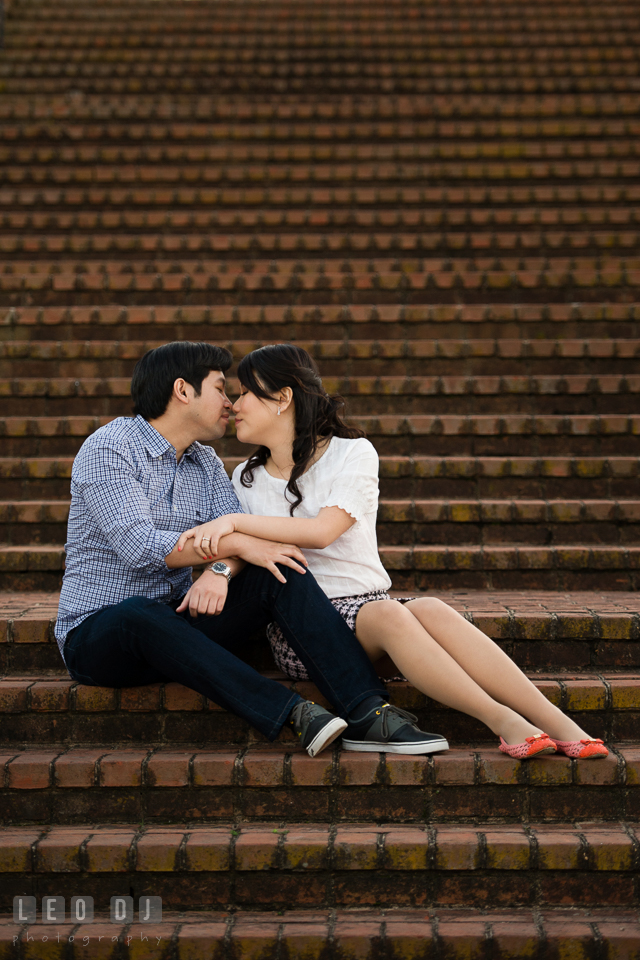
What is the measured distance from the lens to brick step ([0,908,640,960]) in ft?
5.65

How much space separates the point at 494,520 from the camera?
10.5 ft

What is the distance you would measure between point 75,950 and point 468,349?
118 inches

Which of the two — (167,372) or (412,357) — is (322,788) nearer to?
(167,372)

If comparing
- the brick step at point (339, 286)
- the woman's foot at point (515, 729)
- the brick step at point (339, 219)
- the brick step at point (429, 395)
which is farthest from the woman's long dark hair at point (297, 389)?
the brick step at point (339, 219)

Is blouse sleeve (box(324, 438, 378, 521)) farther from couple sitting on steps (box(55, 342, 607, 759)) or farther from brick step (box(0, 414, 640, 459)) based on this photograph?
brick step (box(0, 414, 640, 459))

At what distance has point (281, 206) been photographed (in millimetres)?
5113

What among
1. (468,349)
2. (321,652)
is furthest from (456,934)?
(468,349)

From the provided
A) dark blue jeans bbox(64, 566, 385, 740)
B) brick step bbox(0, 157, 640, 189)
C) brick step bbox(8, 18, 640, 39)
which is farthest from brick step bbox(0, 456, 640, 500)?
brick step bbox(8, 18, 640, 39)

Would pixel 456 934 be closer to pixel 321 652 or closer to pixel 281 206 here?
pixel 321 652

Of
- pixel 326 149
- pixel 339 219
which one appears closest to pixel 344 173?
pixel 326 149

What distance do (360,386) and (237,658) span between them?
6.50 ft

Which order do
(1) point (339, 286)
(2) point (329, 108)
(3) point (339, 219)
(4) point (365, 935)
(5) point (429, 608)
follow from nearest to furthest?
1. (4) point (365, 935)
2. (5) point (429, 608)
3. (1) point (339, 286)
4. (3) point (339, 219)
5. (2) point (329, 108)

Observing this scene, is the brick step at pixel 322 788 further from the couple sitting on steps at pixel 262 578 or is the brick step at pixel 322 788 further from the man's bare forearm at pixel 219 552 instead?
the man's bare forearm at pixel 219 552

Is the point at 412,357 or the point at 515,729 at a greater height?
the point at 412,357
